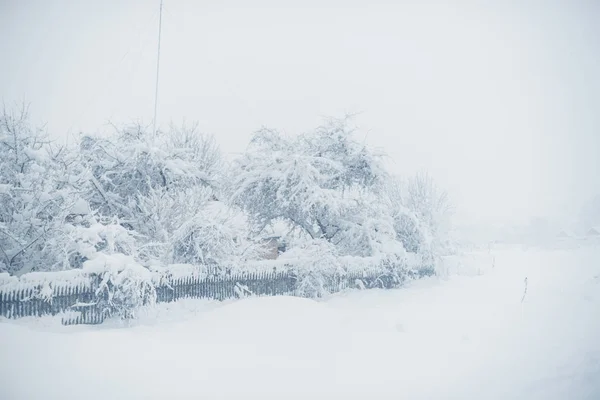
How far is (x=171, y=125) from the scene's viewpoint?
3338cm

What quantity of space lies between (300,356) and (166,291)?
661 cm

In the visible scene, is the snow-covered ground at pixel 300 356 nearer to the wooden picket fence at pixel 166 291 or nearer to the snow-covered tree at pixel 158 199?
the wooden picket fence at pixel 166 291

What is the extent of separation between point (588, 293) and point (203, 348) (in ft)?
62.6

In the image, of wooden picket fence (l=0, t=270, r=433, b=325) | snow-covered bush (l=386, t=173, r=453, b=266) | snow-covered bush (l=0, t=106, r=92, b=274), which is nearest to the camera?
wooden picket fence (l=0, t=270, r=433, b=325)

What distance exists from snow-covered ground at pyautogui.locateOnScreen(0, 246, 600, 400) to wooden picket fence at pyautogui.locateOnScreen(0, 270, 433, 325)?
43 cm

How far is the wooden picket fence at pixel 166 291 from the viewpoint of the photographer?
9.80 m

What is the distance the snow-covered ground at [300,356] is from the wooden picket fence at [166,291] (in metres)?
0.43

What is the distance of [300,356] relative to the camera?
8000mm

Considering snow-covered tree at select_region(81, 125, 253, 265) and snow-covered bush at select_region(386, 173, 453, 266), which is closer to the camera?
snow-covered tree at select_region(81, 125, 253, 265)

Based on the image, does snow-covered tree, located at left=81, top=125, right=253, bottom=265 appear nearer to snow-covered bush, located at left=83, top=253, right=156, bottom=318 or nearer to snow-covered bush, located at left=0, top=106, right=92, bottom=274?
snow-covered bush, located at left=0, top=106, right=92, bottom=274

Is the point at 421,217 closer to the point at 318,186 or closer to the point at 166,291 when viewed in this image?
the point at 318,186

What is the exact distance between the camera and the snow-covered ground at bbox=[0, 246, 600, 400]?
6.20 meters

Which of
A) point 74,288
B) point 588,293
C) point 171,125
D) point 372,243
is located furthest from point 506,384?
point 171,125

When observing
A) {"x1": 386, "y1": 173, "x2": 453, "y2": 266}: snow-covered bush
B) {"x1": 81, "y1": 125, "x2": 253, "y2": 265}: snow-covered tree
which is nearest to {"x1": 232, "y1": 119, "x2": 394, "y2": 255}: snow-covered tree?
{"x1": 386, "y1": 173, "x2": 453, "y2": 266}: snow-covered bush
